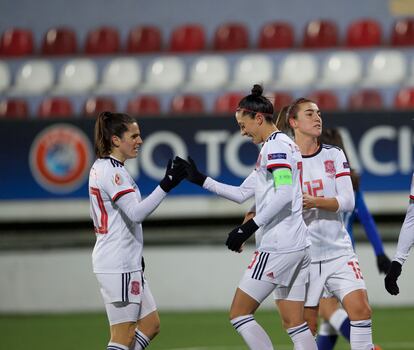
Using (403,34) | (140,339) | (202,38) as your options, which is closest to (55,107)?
(202,38)

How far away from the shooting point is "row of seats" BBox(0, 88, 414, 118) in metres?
11.7

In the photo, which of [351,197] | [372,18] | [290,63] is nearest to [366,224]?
[351,197]

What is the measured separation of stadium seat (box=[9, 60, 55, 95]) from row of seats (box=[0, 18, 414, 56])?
41 cm

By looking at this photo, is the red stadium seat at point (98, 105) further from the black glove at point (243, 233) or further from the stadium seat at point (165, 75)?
the black glove at point (243, 233)

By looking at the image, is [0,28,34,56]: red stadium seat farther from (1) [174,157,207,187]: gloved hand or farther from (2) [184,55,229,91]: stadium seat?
(1) [174,157,207,187]: gloved hand

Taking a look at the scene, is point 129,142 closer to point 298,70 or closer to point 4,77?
point 298,70

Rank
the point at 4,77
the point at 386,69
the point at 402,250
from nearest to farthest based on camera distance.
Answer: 1. the point at 402,250
2. the point at 386,69
3. the point at 4,77

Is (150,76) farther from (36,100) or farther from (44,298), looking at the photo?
(44,298)

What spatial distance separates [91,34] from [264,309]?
4776 millimetres

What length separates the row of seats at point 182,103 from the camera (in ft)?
38.4

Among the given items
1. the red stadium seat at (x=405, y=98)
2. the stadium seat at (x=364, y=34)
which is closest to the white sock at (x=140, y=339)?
the red stadium seat at (x=405, y=98)

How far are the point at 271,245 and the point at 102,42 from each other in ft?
27.6

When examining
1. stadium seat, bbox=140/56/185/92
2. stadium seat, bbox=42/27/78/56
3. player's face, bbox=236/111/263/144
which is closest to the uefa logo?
stadium seat, bbox=140/56/185/92

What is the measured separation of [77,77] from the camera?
13.0 m
